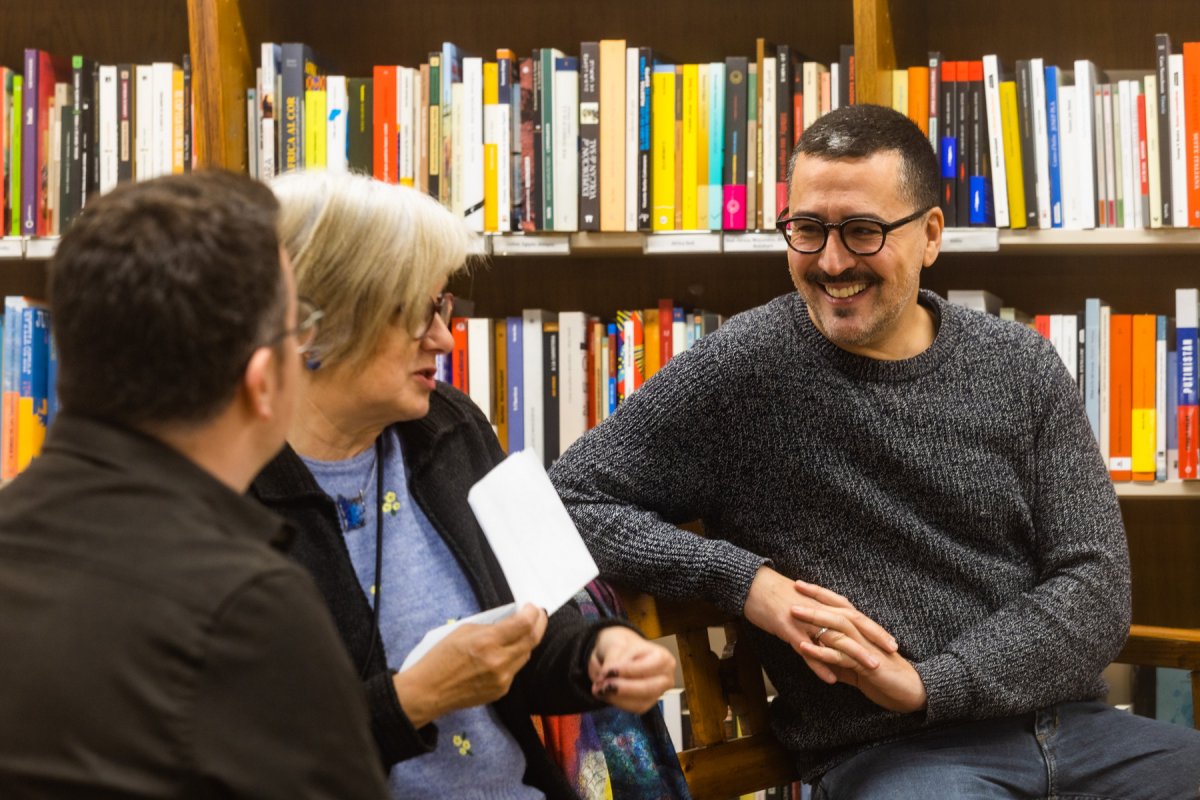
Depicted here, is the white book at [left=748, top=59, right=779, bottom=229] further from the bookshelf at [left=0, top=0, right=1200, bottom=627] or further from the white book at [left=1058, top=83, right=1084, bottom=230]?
the white book at [left=1058, top=83, right=1084, bottom=230]

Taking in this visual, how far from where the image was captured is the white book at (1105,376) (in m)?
2.23

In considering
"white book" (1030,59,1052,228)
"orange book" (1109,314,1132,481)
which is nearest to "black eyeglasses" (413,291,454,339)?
"white book" (1030,59,1052,228)

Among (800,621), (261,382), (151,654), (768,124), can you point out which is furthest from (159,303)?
(768,124)

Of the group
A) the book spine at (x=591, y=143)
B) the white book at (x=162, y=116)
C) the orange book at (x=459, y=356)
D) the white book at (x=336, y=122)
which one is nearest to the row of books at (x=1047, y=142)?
the book spine at (x=591, y=143)

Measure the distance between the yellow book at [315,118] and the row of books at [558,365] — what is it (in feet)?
1.38

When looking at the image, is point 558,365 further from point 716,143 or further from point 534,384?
point 716,143

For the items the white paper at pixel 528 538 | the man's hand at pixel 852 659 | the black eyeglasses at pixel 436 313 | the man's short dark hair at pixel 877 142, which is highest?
the man's short dark hair at pixel 877 142

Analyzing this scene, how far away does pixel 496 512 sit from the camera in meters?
1.31

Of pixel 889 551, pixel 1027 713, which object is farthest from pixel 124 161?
pixel 1027 713

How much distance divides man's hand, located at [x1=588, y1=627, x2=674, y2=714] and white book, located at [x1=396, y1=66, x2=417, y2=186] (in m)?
1.24

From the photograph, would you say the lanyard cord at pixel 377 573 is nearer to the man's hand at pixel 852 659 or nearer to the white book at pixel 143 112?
the man's hand at pixel 852 659

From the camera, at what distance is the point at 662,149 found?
7.56 ft

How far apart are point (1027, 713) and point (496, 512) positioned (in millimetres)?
787

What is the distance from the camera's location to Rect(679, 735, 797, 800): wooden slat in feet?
5.37
